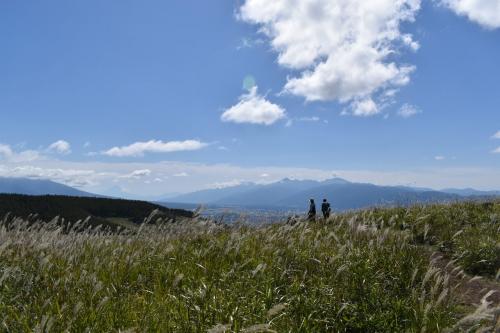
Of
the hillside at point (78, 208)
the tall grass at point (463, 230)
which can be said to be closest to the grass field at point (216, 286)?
the tall grass at point (463, 230)

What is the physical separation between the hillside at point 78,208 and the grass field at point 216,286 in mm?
100818

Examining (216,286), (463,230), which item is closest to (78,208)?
(463,230)

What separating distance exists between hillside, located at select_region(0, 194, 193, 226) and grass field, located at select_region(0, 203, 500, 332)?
10082cm

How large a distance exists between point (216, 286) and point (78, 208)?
5375 inches

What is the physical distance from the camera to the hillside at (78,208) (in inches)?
4510

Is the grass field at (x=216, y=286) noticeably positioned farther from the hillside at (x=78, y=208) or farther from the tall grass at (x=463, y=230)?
the hillside at (x=78, y=208)

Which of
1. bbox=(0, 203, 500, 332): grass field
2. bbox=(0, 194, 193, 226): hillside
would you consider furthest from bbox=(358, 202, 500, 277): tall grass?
bbox=(0, 194, 193, 226): hillside

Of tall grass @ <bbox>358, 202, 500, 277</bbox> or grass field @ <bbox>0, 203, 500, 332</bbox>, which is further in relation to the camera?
tall grass @ <bbox>358, 202, 500, 277</bbox>

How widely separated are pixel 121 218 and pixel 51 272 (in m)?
138

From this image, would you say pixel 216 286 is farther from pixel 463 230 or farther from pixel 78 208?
pixel 78 208

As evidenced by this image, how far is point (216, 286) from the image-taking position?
6812mm

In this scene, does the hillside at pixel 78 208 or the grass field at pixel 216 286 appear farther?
the hillside at pixel 78 208

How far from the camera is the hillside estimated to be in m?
115

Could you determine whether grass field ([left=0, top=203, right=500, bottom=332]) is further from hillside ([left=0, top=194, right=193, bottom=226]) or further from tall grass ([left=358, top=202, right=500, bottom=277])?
hillside ([left=0, top=194, right=193, bottom=226])
